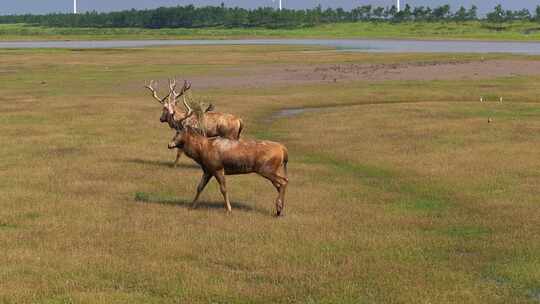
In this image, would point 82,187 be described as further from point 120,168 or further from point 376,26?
point 376,26

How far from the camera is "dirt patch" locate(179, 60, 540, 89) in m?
56.8

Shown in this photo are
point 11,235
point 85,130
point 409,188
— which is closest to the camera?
point 11,235

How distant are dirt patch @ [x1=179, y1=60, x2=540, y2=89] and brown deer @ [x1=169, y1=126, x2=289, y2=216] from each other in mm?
34810

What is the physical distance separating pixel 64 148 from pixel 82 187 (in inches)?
268

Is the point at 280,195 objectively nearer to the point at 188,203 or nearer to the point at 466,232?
the point at 188,203

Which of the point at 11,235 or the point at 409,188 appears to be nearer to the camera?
the point at 11,235

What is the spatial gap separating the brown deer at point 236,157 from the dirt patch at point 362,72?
34.8 meters

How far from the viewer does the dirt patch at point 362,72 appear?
56.8 metres

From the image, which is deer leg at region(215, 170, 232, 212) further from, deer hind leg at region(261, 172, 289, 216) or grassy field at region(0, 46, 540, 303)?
deer hind leg at region(261, 172, 289, 216)

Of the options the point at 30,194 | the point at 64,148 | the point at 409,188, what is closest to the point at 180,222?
the point at 30,194

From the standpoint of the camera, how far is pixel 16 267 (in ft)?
41.5

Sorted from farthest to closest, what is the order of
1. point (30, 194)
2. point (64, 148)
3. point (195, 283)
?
point (64, 148) → point (30, 194) → point (195, 283)

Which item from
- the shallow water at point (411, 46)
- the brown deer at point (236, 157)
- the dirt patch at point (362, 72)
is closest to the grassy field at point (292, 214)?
the brown deer at point (236, 157)

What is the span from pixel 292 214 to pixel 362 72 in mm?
48546
